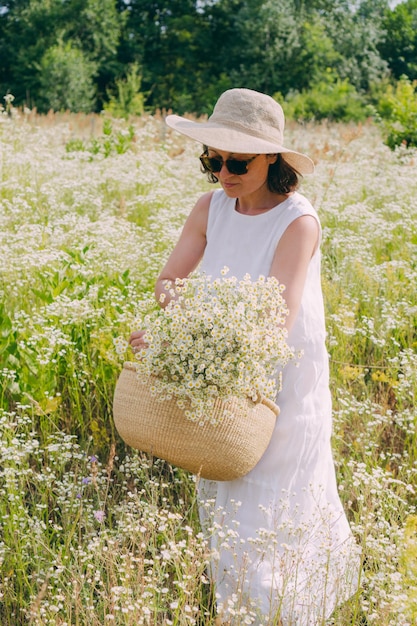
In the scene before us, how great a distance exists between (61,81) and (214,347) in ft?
92.4

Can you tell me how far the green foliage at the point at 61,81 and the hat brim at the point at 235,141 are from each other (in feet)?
87.9

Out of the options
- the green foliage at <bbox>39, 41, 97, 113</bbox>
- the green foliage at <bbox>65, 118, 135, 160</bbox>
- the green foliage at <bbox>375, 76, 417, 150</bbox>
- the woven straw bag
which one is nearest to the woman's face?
the woven straw bag

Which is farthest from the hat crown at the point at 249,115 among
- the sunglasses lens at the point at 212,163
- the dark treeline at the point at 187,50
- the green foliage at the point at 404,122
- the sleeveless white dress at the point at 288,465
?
the dark treeline at the point at 187,50

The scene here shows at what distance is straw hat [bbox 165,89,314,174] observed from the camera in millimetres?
2154

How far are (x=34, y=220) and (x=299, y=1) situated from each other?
33537mm

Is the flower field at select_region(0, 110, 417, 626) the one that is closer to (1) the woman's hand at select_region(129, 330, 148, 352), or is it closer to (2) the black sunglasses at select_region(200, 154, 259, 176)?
(1) the woman's hand at select_region(129, 330, 148, 352)

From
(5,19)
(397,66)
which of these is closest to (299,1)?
(397,66)

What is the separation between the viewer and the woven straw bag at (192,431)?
190cm

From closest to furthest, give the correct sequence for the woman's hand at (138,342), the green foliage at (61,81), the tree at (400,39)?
the woman's hand at (138,342), the green foliage at (61,81), the tree at (400,39)

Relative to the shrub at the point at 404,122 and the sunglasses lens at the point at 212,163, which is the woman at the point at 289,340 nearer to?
the sunglasses lens at the point at 212,163

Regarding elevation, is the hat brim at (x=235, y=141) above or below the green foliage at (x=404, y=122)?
above

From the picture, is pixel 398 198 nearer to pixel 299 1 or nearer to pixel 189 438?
pixel 189 438

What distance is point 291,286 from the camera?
83.1 inches

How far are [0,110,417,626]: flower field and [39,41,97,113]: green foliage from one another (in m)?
23.8
